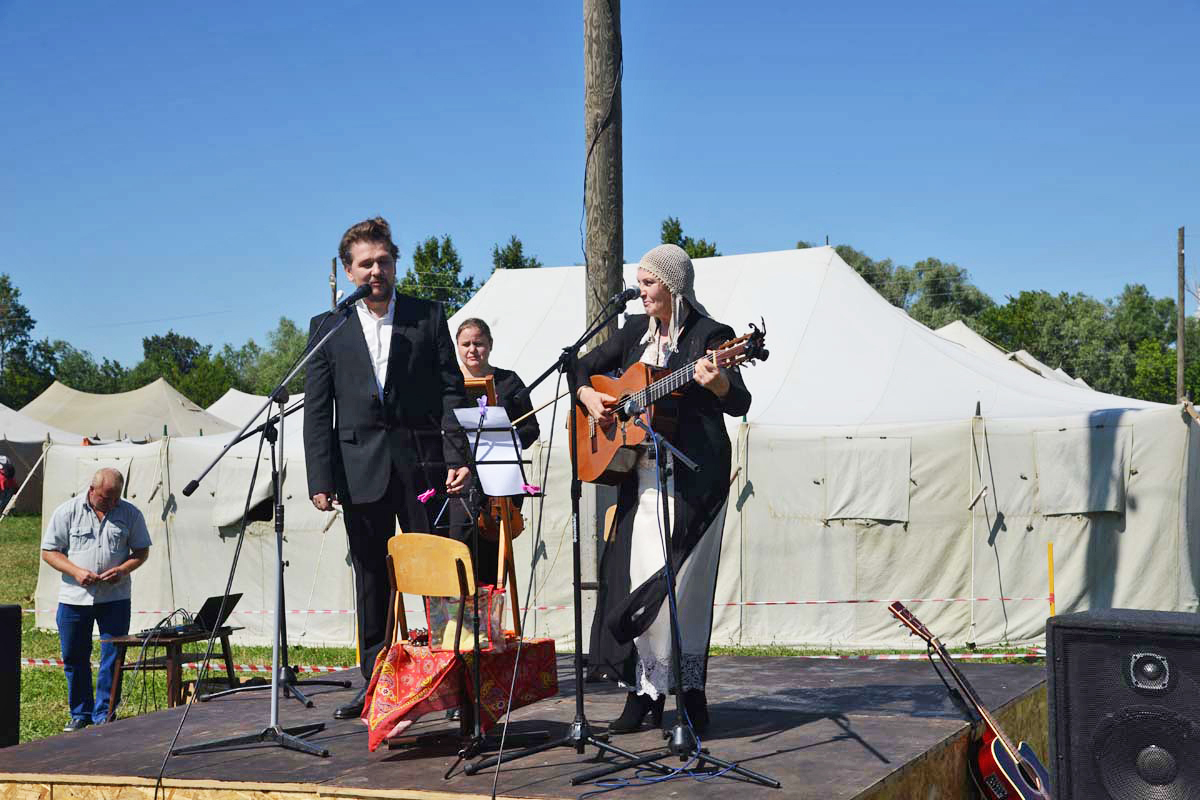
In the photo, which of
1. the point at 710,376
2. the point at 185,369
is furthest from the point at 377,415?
the point at 185,369

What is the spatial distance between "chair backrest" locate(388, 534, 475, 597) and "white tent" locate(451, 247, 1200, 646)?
6.90m

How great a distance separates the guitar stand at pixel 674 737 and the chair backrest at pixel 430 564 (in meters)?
0.75

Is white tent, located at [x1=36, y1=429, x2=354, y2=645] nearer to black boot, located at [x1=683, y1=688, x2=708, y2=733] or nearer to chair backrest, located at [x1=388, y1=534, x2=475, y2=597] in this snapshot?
chair backrest, located at [x1=388, y1=534, x2=475, y2=597]

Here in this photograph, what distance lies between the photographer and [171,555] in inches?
528

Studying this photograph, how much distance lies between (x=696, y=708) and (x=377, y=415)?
71.3 inches

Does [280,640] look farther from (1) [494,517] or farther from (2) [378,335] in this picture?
(2) [378,335]

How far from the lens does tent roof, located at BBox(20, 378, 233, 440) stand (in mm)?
32781

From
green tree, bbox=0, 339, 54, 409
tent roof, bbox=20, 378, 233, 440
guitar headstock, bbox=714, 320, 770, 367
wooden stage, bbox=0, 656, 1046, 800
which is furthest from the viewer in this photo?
green tree, bbox=0, 339, 54, 409

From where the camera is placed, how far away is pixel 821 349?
502 inches

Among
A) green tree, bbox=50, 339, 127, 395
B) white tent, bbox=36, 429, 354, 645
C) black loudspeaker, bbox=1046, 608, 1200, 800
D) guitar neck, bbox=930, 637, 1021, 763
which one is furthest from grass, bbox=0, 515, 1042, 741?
green tree, bbox=50, 339, 127, 395

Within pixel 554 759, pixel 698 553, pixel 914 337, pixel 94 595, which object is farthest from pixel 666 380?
pixel 914 337

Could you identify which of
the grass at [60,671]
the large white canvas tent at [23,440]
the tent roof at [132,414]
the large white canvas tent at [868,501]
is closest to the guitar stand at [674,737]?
the grass at [60,671]

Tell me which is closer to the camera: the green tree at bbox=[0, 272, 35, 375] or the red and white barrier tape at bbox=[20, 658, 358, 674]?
the red and white barrier tape at bbox=[20, 658, 358, 674]

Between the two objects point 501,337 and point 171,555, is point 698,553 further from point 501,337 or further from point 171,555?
point 171,555
